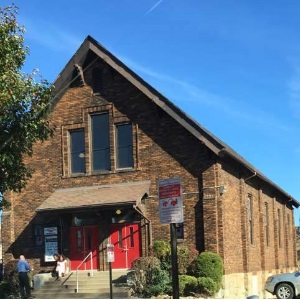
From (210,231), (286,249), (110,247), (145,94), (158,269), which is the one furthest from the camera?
(286,249)

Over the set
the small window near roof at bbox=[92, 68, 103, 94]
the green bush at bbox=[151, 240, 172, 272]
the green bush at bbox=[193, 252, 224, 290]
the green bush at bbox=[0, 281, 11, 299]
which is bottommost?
the green bush at bbox=[0, 281, 11, 299]

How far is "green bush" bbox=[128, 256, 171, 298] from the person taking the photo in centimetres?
2016

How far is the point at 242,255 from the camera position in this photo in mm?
24906

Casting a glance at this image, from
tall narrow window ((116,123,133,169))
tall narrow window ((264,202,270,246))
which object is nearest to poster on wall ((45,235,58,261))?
tall narrow window ((116,123,133,169))

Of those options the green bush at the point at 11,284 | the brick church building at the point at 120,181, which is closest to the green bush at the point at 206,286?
the brick church building at the point at 120,181

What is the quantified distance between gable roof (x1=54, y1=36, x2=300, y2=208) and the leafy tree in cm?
853

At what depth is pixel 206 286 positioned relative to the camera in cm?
2028

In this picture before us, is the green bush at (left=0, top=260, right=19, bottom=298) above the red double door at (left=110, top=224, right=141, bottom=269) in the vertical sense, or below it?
below

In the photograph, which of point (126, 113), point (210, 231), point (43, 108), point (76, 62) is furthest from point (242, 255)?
point (43, 108)

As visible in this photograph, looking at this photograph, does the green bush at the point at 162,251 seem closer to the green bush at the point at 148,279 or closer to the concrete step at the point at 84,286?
the green bush at the point at 148,279

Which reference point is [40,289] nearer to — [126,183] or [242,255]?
[126,183]

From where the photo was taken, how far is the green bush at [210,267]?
21000 mm

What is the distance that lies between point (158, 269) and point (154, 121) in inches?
261

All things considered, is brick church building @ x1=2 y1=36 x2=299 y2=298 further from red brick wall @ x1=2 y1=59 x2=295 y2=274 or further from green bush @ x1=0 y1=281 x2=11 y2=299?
green bush @ x1=0 y1=281 x2=11 y2=299
